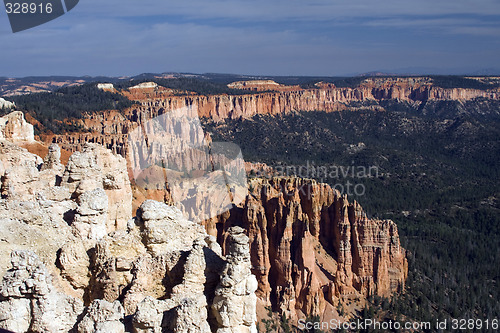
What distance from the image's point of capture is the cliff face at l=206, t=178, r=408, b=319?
29.1 m

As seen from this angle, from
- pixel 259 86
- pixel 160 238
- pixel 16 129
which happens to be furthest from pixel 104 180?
pixel 259 86

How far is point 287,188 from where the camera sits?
35594mm

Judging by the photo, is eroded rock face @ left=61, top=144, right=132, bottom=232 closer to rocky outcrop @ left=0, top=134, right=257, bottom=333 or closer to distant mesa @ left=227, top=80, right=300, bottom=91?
rocky outcrop @ left=0, top=134, right=257, bottom=333

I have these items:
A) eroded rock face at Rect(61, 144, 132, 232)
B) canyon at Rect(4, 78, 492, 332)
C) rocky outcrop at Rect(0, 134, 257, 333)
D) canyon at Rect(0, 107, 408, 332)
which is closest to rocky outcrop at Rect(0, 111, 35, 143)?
canyon at Rect(4, 78, 492, 332)

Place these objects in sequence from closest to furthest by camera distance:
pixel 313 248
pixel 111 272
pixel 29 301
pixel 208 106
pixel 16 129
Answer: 1. pixel 29 301
2. pixel 111 272
3. pixel 16 129
4. pixel 313 248
5. pixel 208 106

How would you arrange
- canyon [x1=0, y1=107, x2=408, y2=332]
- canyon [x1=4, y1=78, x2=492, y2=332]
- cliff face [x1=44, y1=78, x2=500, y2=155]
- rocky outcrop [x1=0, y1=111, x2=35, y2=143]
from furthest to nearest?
cliff face [x1=44, y1=78, x2=500, y2=155] < rocky outcrop [x1=0, y1=111, x2=35, y2=143] < canyon [x1=0, y1=107, x2=408, y2=332] < canyon [x1=4, y1=78, x2=492, y2=332]

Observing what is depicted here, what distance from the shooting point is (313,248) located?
31359mm

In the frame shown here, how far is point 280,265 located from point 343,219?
6042 mm

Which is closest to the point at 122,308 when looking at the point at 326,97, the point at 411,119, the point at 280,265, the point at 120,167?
the point at 120,167

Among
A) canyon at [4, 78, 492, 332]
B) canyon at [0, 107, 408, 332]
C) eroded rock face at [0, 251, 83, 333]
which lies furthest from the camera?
canyon at [0, 107, 408, 332]

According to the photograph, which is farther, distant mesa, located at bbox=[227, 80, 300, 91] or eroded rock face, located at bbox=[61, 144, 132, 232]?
distant mesa, located at bbox=[227, 80, 300, 91]

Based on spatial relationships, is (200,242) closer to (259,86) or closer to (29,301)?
(29,301)

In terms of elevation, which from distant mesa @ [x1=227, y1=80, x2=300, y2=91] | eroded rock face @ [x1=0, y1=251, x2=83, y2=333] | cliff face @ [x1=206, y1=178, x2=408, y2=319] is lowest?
cliff face @ [x1=206, y1=178, x2=408, y2=319]

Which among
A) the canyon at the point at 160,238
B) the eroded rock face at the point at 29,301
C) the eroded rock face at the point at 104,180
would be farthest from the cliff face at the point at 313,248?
the eroded rock face at the point at 29,301
